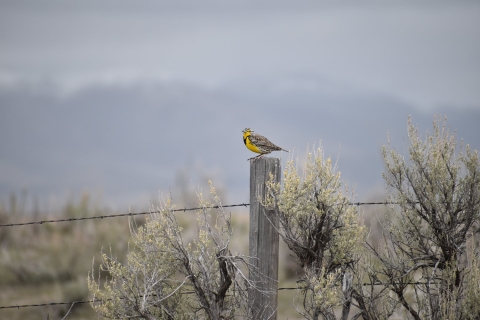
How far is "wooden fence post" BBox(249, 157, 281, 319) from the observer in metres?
7.16

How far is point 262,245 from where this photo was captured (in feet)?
23.6

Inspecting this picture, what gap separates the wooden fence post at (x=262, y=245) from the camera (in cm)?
716

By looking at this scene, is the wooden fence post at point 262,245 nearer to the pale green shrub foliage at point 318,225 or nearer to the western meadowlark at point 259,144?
the pale green shrub foliage at point 318,225

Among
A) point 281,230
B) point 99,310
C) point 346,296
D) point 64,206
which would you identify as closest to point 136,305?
point 99,310

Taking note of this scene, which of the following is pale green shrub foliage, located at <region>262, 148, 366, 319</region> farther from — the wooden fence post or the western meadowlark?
the western meadowlark

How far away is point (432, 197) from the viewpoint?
7.71m

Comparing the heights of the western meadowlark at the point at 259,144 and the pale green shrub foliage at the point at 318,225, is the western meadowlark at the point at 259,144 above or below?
above

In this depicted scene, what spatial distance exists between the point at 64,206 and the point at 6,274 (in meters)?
5.00

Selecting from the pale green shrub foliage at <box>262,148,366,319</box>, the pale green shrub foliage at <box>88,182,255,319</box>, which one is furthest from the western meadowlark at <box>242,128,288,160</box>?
the pale green shrub foliage at <box>88,182,255,319</box>

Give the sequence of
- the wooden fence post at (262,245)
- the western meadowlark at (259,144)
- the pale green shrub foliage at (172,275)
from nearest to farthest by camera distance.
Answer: the wooden fence post at (262,245) < the pale green shrub foliage at (172,275) < the western meadowlark at (259,144)

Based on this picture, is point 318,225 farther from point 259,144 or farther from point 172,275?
point 172,275

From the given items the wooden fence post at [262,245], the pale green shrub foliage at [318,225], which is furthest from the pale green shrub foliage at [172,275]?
the pale green shrub foliage at [318,225]

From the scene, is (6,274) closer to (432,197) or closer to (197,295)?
(197,295)

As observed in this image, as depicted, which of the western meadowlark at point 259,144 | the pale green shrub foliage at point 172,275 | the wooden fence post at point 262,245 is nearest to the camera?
the wooden fence post at point 262,245
